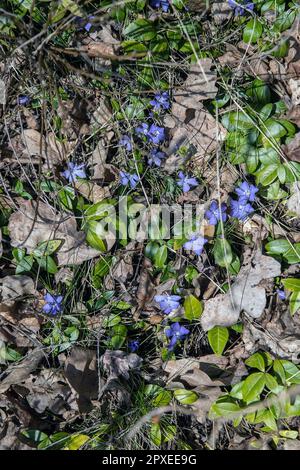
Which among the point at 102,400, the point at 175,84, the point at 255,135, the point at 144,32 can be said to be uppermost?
the point at 144,32

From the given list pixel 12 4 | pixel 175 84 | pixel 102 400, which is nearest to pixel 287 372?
pixel 102 400

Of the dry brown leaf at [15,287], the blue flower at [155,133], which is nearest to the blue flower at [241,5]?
the blue flower at [155,133]

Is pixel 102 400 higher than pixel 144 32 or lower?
lower

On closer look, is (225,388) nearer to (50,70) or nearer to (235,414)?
(235,414)

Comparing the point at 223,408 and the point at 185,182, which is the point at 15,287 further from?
the point at 223,408

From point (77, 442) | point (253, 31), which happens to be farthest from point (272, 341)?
point (253, 31)

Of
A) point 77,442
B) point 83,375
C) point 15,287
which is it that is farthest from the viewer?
point 15,287

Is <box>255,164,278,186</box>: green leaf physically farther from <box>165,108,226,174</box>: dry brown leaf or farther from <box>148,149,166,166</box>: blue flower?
<box>148,149,166,166</box>: blue flower
